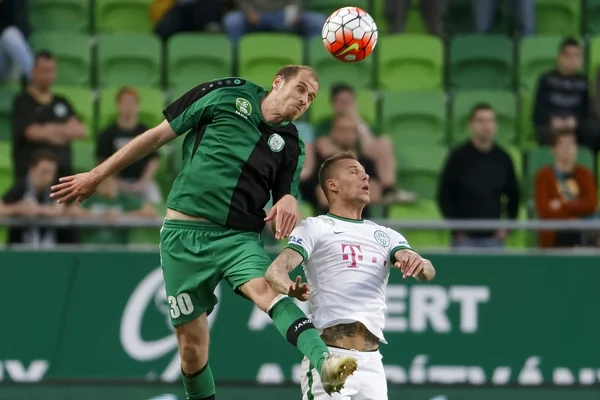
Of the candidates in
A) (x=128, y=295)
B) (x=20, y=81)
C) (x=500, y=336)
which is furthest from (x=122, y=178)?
(x=500, y=336)

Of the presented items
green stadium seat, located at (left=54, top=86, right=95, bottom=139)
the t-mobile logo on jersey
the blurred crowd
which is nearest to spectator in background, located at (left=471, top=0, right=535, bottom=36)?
the blurred crowd

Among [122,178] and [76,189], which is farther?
[122,178]

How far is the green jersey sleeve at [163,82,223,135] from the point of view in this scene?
24.5ft

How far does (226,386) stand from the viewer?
9727 mm

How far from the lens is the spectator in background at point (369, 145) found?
11461 mm

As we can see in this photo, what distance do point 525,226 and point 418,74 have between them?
399cm

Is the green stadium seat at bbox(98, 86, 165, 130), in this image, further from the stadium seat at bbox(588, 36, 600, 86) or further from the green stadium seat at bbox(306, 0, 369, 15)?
the stadium seat at bbox(588, 36, 600, 86)

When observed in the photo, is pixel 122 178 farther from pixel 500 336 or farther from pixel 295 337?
pixel 295 337

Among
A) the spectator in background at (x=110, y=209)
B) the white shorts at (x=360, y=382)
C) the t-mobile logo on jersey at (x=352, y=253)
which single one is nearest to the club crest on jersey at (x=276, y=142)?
the t-mobile logo on jersey at (x=352, y=253)

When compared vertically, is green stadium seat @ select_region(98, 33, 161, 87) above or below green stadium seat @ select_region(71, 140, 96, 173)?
above

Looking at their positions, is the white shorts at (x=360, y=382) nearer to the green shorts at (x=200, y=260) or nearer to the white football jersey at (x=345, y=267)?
the white football jersey at (x=345, y=267)

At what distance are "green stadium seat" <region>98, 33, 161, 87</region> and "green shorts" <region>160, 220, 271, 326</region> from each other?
604 cm

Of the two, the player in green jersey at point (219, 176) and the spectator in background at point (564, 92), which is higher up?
the spectator in background at point (564, 92)

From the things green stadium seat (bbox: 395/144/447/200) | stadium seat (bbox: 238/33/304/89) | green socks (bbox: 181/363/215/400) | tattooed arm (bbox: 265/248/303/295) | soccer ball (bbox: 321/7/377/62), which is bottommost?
green socks (bbox: 181/363/215/400)
